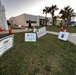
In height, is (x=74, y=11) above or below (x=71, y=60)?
above

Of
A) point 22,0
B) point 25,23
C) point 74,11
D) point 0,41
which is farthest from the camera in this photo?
point 74,11

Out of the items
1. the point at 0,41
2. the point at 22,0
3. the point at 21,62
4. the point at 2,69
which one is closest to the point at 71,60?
the point at 21,62

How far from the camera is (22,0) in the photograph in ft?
36.1

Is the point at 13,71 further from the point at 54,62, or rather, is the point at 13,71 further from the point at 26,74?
the point at 54,62

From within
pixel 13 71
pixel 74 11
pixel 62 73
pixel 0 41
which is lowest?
pixel 62 73

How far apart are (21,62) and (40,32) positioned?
3066mm

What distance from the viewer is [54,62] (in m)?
2.79

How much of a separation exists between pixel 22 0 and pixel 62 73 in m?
11.9

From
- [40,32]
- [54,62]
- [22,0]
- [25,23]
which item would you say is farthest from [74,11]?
[54,62]

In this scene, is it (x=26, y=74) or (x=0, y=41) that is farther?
(x=0, y=41)

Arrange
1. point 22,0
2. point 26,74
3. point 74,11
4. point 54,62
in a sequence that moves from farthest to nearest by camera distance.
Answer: point 74,11 → point 22,0 → point 54,62 → point 26,74

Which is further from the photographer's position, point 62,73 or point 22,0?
point 22,0

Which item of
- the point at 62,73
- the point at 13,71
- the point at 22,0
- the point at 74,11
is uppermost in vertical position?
the point at 74,11

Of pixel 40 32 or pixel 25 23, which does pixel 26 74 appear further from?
pixel 25 23
